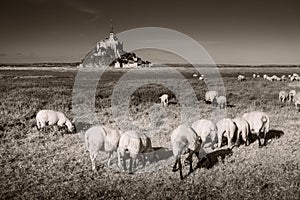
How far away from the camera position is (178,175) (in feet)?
36.1

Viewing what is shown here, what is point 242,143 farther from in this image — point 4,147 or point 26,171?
point 4,147

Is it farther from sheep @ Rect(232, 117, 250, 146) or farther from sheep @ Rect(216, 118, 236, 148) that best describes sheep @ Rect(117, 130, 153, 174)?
sheep @ Rect(232, 117, 250, 146)

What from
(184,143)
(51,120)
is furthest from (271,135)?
(51,120)

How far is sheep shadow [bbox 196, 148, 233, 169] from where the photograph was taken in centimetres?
1186

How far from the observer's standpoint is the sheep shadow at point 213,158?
11.9 metres

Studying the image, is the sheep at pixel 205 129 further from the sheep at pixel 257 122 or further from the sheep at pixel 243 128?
the sheep at pixel 257 122

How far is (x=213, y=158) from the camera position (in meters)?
12.7

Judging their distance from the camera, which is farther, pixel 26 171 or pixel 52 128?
pixel 52 128

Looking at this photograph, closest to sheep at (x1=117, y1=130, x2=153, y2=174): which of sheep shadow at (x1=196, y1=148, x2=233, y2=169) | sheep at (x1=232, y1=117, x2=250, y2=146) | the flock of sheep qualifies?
the flock of sheep

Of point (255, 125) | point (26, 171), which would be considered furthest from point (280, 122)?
point (26, 171)

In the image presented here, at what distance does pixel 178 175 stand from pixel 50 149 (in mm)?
6164

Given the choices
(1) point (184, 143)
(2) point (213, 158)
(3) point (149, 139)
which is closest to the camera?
(1) point (184, 143)

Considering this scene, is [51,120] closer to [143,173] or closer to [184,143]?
[143,173]

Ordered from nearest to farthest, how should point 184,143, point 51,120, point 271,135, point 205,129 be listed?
point 184,143 → point 205,129 → point 271,135 → point 51,120
